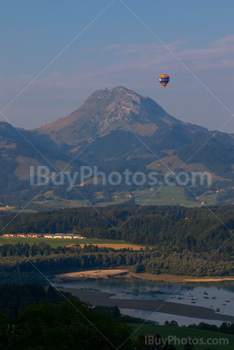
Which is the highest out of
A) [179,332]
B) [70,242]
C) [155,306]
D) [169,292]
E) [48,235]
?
[48,235]

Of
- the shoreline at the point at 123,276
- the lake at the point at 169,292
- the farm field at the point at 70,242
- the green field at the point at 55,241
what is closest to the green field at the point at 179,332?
the lake at the point at 169,292

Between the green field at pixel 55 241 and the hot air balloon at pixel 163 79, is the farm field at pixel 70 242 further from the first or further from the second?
the hot air balloon at pixel 163 79

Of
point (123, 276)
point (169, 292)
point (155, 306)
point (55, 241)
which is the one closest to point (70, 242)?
point (55, 241)

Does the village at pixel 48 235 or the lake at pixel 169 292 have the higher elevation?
the village at pixel 48 235

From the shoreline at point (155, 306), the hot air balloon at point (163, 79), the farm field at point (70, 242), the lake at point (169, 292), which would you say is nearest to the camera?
the shoreline at point (155, 306)

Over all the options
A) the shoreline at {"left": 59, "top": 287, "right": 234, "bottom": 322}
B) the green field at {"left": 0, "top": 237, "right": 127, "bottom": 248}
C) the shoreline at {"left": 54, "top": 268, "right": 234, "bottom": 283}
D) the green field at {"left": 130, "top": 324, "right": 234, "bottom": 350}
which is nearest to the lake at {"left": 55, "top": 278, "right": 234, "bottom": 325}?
the shoreline at {"left": 59, "top": 287, "right": 234, "bottom": 322}

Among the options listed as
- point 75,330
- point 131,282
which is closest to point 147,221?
point 131,282

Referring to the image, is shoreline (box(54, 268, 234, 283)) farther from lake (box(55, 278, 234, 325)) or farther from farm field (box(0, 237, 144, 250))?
farm field (box(0, 237, 144, 250))

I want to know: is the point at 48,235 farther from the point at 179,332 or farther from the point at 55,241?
the point at 179,332
